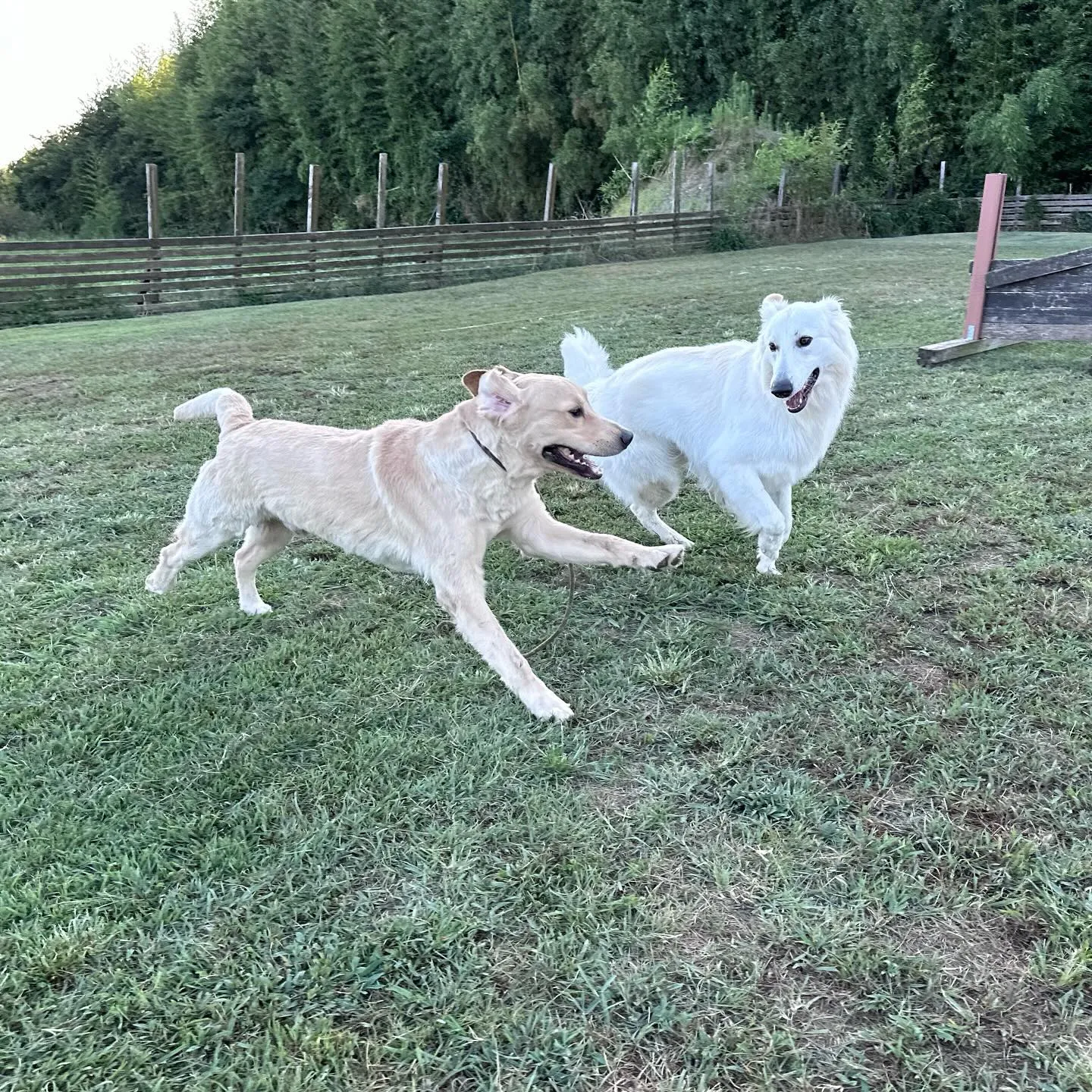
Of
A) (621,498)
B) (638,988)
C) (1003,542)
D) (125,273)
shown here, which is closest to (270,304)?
(125,273)

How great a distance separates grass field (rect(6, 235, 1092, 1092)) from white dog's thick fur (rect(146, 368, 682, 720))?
1.03 feet

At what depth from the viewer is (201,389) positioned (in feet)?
24.2

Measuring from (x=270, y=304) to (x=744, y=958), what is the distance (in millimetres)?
15107

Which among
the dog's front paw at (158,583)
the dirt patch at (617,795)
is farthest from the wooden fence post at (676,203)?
the dirt patch at (617,795)

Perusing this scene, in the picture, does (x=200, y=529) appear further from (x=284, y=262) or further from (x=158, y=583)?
(x=284, y=262)

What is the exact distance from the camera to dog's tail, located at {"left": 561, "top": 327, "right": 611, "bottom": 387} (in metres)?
4.22

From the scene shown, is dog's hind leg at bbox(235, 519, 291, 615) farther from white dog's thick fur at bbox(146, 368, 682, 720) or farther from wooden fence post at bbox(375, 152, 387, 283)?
wooden fence post at bbox(375, 152, 387, 283)

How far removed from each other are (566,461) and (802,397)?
1.28 m

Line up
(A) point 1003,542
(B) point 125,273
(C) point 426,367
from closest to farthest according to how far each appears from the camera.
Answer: (A) point 1003,542
(C) point 426,367
(B) point 125,273

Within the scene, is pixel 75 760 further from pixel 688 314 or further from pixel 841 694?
pixel 688 314

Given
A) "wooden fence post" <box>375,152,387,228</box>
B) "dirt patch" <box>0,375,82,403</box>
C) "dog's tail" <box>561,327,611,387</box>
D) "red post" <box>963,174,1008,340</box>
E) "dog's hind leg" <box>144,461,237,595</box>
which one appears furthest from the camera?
"wooden fence post" <box>375,152,387,228</box>

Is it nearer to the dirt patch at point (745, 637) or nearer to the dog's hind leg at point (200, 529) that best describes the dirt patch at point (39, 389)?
the dog's hind leg at point (200, 529)

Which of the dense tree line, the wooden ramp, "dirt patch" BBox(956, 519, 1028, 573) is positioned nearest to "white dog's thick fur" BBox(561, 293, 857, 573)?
"dirt patch" BBox(956, 519, 1028, 573)

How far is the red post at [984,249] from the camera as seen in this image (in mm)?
7340
